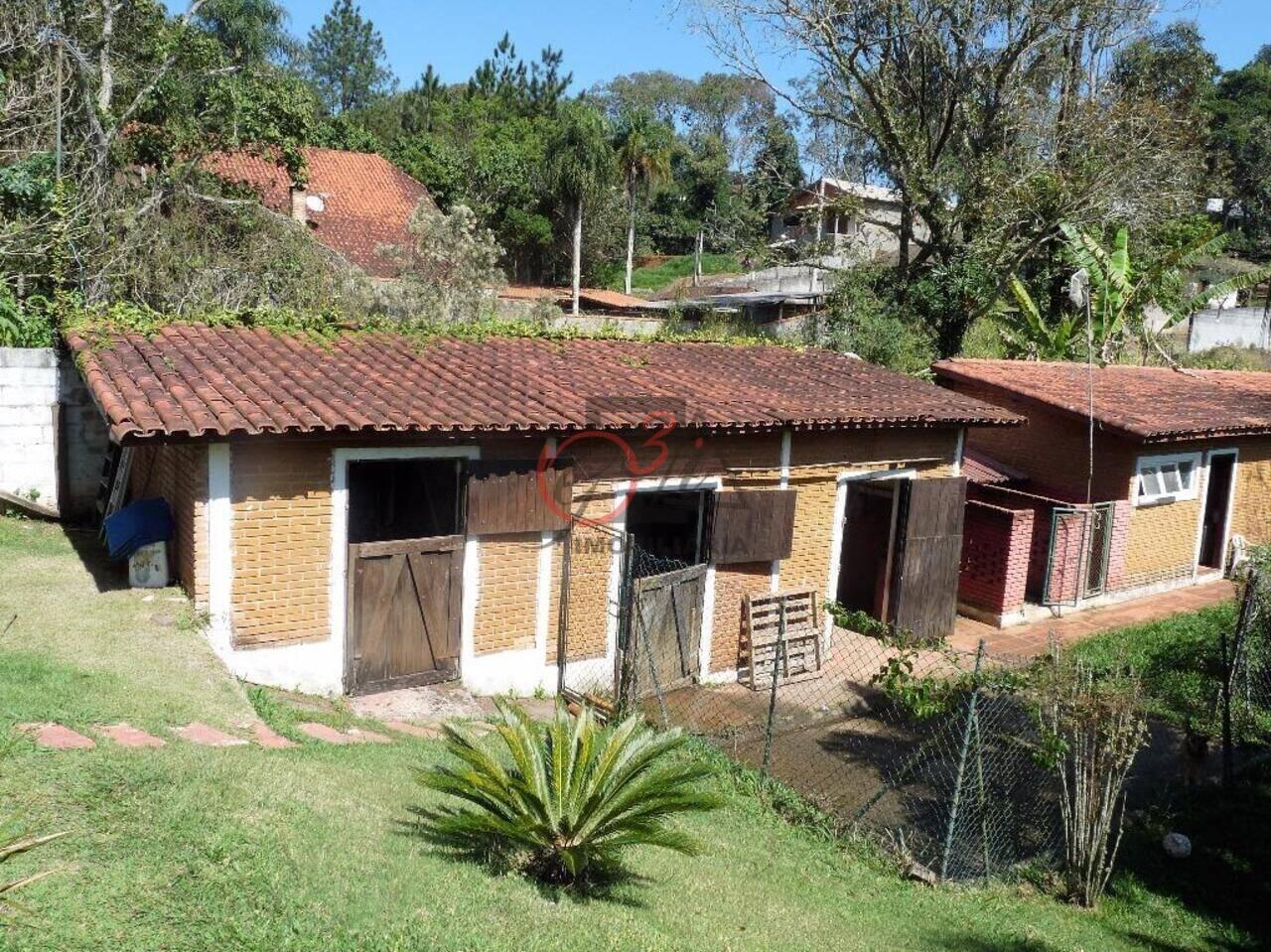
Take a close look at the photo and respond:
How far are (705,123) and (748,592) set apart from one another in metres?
60.2

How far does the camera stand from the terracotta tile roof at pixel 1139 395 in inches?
603

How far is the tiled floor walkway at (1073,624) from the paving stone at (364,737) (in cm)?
831

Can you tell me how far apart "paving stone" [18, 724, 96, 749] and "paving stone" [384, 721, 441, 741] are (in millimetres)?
3152

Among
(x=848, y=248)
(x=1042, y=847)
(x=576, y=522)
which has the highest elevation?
(x=848, y=248)

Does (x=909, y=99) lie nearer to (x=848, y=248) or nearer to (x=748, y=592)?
(x=848, y=248)

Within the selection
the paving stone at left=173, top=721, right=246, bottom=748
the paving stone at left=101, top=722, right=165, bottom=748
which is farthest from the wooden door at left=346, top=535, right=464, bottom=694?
the paving stone at left=101, top=722, right=165, bottom=748

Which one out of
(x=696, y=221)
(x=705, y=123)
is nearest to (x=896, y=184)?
(x=696, y=221)

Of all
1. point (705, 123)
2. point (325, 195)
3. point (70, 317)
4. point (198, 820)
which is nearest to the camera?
point (198, 820)

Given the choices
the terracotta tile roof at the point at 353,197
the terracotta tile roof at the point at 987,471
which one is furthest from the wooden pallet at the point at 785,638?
the terracotta tile roof at the point at 353,197

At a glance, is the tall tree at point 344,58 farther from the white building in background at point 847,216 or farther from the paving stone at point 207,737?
the paving stone at point 207,737

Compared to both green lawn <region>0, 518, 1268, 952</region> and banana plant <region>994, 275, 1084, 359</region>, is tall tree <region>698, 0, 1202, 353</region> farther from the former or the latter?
green lawn <region>0, 518, 1268, 952</region>

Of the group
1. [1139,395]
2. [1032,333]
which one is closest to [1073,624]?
[1139,395]

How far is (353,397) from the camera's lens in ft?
31.2

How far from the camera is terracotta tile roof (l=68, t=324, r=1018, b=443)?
8.77 meters
